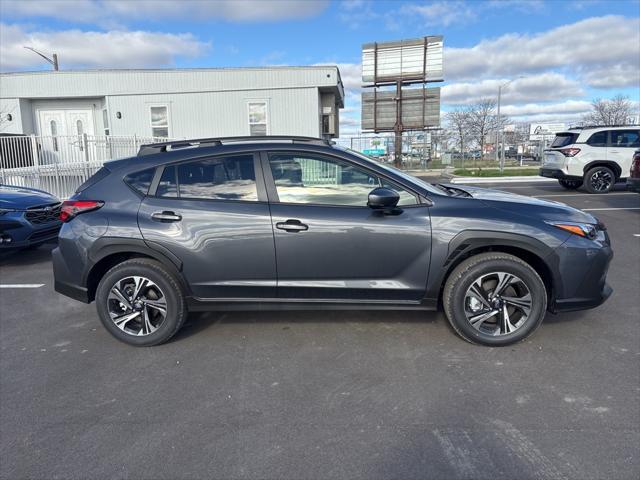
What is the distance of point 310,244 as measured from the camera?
3629 mm

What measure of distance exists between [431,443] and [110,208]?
3.03 metres

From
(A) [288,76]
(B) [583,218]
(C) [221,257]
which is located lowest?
(C) [221,257]

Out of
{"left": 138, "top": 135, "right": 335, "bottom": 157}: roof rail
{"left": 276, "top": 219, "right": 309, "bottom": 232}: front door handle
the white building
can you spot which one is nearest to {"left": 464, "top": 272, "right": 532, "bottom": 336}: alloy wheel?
{"left": 276, "top": 219, "right": 309, "bottom": 232}: front door handle

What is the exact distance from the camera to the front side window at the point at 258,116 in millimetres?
18656

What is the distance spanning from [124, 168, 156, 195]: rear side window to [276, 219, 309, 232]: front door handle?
46.5 inches

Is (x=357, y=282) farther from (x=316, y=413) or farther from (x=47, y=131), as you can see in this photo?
(x=47, y=131)

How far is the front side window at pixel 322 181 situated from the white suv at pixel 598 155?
1176cm

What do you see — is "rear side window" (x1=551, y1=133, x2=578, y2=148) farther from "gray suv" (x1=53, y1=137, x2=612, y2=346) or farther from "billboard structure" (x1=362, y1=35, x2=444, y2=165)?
"billboard structure" (x1=362, y1=35, x2=444, y2=165)

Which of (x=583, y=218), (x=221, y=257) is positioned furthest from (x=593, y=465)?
(x=221, y=257)

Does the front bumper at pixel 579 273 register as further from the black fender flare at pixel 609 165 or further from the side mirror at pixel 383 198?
the black fender flare at pixel 609 165

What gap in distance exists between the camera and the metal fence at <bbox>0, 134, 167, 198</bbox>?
11.8 metres

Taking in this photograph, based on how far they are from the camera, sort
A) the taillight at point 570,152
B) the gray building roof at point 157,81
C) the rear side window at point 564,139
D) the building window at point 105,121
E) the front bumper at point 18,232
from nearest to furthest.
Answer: the front bumper at point 18,232, the taillight at point 570,152, the rear side window at point 564,139, the gray building roof at point 157,81, the building window at point 105,121

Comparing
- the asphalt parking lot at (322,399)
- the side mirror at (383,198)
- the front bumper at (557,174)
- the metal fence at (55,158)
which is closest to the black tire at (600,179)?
the front bumper at (557,174)

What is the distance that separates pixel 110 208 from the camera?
149 inches
